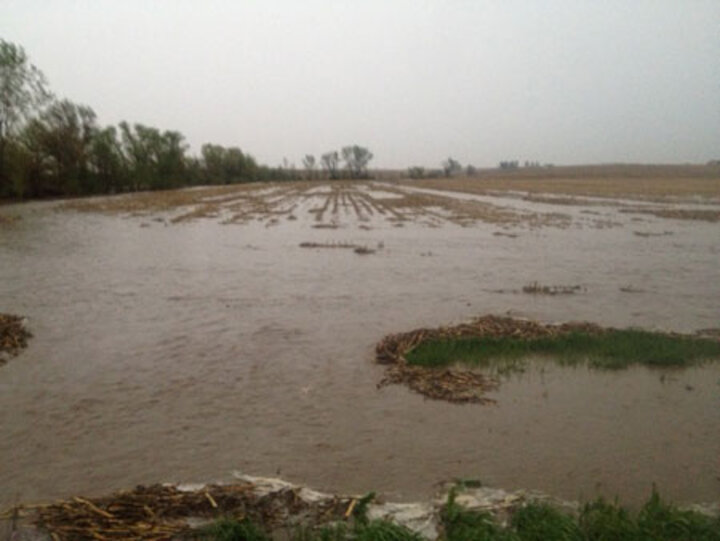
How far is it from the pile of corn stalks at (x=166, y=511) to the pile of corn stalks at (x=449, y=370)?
2.65 metres

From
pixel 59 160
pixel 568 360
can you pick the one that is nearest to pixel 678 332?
pixel 568 360

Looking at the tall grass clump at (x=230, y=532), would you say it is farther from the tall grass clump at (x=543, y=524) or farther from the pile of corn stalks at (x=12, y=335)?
the pile of corn stalks at (x=12, y=335)

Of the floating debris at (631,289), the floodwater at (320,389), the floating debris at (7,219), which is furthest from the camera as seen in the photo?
the floating debris at (7,219)

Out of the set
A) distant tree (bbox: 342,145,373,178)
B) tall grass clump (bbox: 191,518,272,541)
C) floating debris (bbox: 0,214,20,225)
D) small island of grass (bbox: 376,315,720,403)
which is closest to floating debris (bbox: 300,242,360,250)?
small island of grass (bbox: 376,315,720,403)

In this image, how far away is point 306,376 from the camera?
22.7 ft

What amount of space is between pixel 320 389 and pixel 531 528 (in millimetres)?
3405

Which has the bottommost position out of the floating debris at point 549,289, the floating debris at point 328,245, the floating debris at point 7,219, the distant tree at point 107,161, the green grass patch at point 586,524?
the green grass patch at point 586,524

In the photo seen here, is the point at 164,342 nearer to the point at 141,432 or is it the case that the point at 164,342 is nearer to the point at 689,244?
the point at 141,432

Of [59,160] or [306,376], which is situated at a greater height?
[59,160]

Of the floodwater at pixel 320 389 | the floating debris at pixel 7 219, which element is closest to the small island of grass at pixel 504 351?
the floodwater at pixel 320 389

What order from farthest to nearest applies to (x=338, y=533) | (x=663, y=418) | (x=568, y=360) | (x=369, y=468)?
1. (x=568, y=360)
2. (x=663, y=418)
3. (x=369, y=468)
4. (x=338, y=533)

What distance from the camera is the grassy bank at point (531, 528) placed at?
353cm

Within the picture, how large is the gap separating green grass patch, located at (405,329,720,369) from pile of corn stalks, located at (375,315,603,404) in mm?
191

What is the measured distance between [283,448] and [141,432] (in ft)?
5.22
